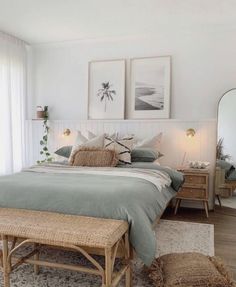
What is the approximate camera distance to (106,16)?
3715mm

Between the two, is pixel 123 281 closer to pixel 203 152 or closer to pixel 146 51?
pixel 203 152

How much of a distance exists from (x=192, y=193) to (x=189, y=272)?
192 cm

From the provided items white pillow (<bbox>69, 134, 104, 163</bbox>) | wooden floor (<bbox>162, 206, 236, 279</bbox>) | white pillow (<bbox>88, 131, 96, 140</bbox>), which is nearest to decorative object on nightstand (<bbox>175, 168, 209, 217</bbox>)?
wooden floor (<bbox>162, 206, 236, 279</bbox>)

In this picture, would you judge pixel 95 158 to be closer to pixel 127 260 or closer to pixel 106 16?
pixel 127 260

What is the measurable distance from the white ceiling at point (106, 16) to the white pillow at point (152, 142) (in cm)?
156

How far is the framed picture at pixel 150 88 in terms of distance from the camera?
14.2ft

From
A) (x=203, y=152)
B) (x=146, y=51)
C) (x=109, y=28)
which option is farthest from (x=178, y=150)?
(x=109, y=28)

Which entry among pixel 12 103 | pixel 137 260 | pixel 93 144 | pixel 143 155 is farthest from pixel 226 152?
pixel 12 103

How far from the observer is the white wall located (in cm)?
409

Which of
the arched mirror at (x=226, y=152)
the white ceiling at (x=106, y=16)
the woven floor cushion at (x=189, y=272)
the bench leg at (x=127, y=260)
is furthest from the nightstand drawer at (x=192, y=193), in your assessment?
the white ceiling at (x=106, y=16)

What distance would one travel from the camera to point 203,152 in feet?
13.6

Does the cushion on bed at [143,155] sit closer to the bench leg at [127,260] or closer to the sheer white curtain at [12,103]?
the bench leg at [127,260]

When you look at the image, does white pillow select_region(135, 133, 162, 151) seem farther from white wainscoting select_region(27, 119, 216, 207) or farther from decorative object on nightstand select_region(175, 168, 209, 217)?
decorative object on nightstand select_region(175, 168, 209, 217)

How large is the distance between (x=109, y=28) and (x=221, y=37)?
5.16ft
